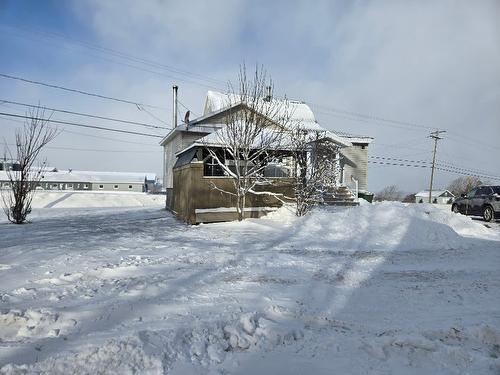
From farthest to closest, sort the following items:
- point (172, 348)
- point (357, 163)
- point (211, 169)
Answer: point (357, 163)
point (211, 169)
point (172, 348)

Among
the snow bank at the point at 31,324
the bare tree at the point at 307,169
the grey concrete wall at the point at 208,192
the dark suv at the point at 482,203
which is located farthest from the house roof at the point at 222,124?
the snow bank at the point at 31,324

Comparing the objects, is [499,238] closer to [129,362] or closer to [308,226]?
[308,226]

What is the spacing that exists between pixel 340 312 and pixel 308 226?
22.6 ft

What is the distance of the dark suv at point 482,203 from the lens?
57.1 ft

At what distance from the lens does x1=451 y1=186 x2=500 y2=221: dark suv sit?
57.1ft

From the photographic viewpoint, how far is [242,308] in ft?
14.8

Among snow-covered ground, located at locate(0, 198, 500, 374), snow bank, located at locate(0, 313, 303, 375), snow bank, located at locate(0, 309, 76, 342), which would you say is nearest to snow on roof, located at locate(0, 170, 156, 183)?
snow-covered ground, located at locate(0, 198, 500, 374)

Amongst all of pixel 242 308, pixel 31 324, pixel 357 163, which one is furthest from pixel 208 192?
pixel 357 163

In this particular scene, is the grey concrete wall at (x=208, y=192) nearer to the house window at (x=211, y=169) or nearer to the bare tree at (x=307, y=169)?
the bare tree at (x=307, y=169)

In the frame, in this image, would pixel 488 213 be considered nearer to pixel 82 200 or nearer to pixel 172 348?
pixel 172 348

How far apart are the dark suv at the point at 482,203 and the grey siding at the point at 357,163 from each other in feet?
35.1

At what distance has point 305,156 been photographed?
15023 mm

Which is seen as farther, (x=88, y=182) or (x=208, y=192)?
(x=88, y=182)

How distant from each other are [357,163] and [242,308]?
91.5 feet
